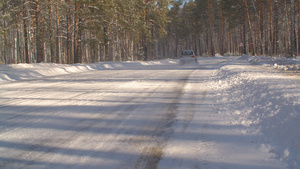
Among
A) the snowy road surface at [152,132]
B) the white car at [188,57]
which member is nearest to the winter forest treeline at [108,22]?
the white car at [188,57]

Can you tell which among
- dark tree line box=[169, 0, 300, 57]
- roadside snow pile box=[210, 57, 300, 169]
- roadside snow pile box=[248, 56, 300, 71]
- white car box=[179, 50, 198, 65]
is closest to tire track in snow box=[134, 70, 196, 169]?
roadside snow pile box=[210, 57, 300, 169]

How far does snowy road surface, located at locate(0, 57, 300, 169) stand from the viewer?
3229mm

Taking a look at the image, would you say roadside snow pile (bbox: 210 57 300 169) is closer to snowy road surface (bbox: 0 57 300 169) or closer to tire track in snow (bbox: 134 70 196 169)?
snowy road surface (bbox: 0 57 300 169)

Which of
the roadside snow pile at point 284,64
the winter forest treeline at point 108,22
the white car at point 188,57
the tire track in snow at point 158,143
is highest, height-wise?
the winter forest treeline at point 108,22

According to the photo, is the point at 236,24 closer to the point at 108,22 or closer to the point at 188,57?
the point at 188,57

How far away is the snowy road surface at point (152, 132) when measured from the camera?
323 centimetres

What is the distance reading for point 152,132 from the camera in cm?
434

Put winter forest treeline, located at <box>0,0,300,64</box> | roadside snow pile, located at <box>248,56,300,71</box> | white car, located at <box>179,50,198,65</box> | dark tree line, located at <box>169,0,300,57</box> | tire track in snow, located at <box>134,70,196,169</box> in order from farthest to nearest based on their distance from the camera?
dark tree line, located at <box>169,0,300,57</box> < white car, located at <box>179,50,198,65</box> < winter forest treeline, located at <box>0,0,300,64</box> < roadside snow pile, located at <box>248,56,300,71</box> < tire track in snow, located at <box>134,70,196,169</box>

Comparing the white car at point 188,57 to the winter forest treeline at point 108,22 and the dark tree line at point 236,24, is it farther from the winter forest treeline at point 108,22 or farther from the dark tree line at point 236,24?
the dark tree line at point 236,24

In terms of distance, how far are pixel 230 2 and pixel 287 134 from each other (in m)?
39.9

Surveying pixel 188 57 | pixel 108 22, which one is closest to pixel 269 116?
pixel 188 57

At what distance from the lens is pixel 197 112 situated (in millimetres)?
5691

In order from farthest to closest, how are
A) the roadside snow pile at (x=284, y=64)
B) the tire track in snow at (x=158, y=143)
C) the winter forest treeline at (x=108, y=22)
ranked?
the winter forest treeline at (x=108, y=22)
the roadside snow pile at (x=284, y=64)
the tire track in snow at (x=158, y=143)

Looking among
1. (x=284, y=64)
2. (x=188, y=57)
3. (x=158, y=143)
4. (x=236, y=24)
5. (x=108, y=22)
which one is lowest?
(x=158, y=143)
